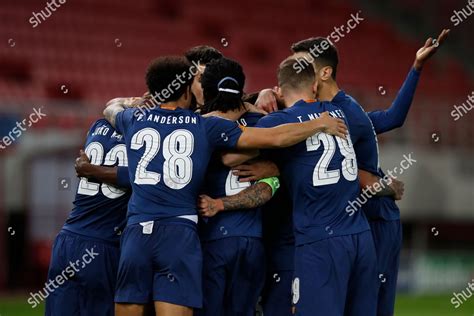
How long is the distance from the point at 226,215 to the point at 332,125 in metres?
0.99

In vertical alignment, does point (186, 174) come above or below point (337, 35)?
below

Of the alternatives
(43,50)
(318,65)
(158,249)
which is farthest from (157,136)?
(43,50)

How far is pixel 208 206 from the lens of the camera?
6762 millimetres

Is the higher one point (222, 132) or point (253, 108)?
point (253, 108)

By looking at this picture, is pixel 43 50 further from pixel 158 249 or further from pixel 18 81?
pixel 158 249

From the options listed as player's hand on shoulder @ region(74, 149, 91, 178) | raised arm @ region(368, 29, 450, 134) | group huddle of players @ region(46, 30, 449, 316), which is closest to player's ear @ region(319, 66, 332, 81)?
group huddle of players @ region(46, 30, 449, 316)

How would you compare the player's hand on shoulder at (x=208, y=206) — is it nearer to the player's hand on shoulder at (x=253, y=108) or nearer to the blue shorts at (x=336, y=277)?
the blue shorts at (x=336, y=277)

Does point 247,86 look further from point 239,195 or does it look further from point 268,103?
point 239,195

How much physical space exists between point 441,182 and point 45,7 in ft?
31.3

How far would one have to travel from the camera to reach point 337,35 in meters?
24.6

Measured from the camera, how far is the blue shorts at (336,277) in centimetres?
661

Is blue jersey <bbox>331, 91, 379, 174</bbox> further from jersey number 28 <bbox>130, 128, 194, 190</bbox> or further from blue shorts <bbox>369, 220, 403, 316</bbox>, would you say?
jersey number 28 <bbox>130, 128, 194, 190</bbox>

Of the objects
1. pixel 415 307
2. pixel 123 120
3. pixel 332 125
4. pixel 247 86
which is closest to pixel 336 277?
pixel 332 125

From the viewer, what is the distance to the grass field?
46.2 feet
